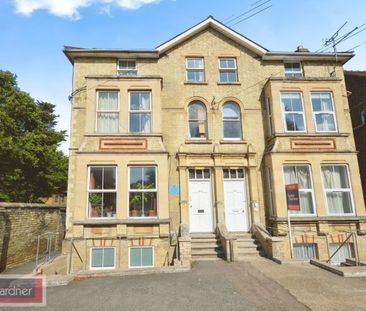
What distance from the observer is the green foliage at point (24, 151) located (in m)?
22.0

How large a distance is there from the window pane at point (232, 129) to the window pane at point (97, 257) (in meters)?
7.64

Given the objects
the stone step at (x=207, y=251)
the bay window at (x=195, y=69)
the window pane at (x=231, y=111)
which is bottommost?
the stone step at (x=207, y=251)

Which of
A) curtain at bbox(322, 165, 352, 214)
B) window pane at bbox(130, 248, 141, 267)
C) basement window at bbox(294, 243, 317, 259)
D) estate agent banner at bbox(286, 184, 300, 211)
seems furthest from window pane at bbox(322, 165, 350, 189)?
window pane at bbox(130, 248, 141, 267)

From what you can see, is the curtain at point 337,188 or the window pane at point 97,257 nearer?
the window pane at point 97,257

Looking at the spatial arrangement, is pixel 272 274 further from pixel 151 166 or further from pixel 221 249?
pixel 151 166

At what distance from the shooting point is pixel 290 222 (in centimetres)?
1173

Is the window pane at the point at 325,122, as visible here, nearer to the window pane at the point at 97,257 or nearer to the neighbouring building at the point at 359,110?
the neighbouring building at the point at 359,110

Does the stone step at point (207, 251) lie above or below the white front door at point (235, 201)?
below

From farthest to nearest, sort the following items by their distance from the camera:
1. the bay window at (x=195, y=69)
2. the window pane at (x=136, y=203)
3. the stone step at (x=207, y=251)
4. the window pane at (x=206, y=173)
Answer: the bay window at (x=195, y=69)
the window pane at (x=206, y=173)
the window pane at (x=136, y=203)
the stone step at (x=207, y=251)

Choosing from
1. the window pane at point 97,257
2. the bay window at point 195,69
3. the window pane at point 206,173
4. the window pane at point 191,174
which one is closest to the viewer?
the window pane at point 97,257

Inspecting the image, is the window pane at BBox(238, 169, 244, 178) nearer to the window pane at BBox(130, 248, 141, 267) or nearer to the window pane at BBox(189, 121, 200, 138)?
A: the window pane at BBox(189, 121, 200, 138)

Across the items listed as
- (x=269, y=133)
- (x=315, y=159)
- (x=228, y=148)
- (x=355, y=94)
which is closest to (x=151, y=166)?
(x=228, y=148)

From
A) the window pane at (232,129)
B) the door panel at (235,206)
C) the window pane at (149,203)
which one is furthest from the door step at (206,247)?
→ the window pane at (232,129)

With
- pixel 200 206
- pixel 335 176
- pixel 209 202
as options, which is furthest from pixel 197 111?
pixel 335 176
